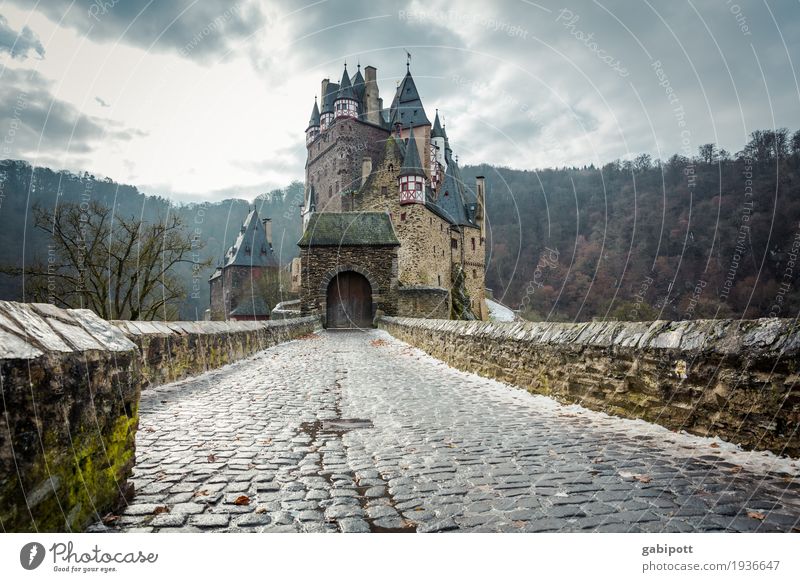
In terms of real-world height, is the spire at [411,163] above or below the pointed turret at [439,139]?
below

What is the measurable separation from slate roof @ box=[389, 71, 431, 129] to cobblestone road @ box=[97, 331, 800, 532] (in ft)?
177

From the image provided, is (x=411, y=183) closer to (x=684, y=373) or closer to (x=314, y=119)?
(x=314, y=119)

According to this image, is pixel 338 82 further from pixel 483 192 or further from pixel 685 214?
pixel 685 214

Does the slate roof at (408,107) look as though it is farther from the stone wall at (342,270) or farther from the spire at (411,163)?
the stone wall at (342,270)

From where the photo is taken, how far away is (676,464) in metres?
2.95

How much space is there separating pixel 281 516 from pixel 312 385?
194 inches

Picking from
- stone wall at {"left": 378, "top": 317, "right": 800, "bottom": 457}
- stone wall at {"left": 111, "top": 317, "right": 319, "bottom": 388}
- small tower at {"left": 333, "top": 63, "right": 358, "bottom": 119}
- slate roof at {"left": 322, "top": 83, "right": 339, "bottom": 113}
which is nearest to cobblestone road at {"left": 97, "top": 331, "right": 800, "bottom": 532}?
stone wall at {"left": 378, "top": 317, "right": 800, "bottom": 457}

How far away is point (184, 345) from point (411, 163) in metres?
36.5

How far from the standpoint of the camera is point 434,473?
9.59ft

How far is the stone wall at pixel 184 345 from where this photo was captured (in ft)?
19.3

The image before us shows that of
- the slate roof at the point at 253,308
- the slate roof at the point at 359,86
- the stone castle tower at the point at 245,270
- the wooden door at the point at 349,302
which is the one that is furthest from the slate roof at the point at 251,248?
the wooden door at the point at 349,302

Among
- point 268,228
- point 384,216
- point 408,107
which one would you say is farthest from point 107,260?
point 268,228

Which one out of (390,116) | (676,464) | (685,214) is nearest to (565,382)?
(676,464)

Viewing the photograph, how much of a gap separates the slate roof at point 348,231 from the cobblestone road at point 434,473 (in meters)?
23.0
